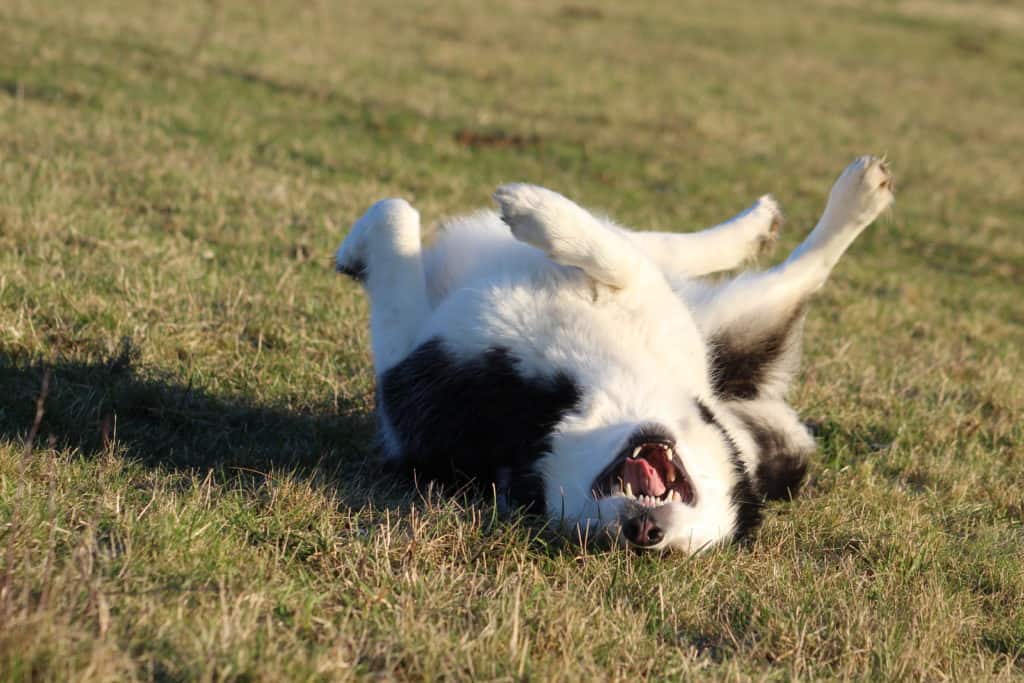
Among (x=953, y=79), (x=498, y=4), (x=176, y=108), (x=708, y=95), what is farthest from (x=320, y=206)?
(x=953, y=79)

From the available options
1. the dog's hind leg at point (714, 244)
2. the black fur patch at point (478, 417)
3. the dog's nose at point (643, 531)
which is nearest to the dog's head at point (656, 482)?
the dog's nose at point (643, 531)

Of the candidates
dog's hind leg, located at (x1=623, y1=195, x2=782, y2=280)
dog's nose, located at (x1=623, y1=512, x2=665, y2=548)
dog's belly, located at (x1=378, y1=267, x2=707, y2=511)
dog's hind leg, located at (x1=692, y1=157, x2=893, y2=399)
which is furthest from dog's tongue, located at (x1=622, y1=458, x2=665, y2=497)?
dog's hind leg, located at (x1=623, y1=195, x2=782, y2=280)

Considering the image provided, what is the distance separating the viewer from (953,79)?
67.2ft

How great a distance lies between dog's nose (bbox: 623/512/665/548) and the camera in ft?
9.88

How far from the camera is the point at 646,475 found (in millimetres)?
3123

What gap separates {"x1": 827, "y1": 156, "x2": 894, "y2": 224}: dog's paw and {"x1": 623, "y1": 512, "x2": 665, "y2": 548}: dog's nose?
230cm

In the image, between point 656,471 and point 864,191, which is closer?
point 656,471

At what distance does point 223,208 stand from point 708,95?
10.0m

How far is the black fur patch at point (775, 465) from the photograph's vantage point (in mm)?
4035

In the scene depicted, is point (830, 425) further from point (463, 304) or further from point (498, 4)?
point (498, 4)

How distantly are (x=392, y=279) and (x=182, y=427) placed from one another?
0.95m

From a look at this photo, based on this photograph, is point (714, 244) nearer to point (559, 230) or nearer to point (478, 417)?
point (559, 230)

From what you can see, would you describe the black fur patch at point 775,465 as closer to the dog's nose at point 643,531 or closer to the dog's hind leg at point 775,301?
the dog's hind leg at point 775,301

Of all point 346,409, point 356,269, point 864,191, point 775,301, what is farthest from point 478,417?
point 864,191
